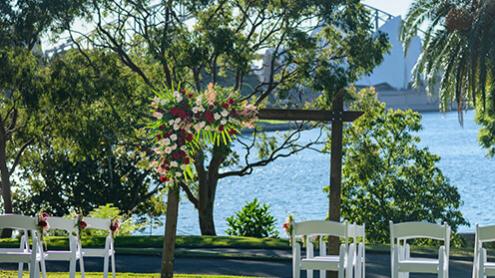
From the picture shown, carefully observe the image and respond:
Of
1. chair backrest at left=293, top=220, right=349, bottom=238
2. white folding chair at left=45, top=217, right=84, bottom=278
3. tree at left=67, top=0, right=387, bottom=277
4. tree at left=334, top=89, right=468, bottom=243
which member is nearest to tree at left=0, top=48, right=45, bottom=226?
tree at left=67, top=0, right=387, bottom=277

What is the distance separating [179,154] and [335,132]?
2.71m

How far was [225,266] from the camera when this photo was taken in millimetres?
17688

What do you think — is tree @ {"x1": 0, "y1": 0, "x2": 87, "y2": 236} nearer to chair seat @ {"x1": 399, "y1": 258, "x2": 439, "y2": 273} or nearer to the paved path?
the paved path

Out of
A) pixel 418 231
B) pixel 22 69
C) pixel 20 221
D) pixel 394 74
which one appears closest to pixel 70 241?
pixel 20 221

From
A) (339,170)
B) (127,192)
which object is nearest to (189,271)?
(339,170)

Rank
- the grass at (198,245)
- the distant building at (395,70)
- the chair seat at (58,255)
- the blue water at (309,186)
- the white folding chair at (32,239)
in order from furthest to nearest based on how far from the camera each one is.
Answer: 1. the distant building at (395,70)
2. the blue water at (309,186)
3. the grass at (198,245)
4. the chair seat at (58,255)
5. the white folding chair at (32,239)

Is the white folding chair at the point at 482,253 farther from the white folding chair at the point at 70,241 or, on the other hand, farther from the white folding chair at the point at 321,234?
the white folding chair at the point at 70,241

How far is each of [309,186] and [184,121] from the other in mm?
52369

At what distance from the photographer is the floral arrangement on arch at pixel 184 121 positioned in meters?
11.8

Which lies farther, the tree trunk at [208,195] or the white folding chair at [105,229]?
the tree trunk at [208,195]

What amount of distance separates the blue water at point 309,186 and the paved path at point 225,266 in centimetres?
1945

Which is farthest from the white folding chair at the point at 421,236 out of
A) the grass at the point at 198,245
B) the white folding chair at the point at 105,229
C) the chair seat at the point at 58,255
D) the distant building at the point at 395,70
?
the distant building at the point at 395,70

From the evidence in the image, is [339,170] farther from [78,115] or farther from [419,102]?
[419,102]

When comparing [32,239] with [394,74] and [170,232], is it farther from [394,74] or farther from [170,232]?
[394,74]
